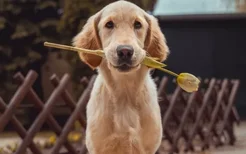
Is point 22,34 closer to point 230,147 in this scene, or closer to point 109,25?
point 230,147

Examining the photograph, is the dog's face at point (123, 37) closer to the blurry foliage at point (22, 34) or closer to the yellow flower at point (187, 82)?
the yellow flower at point (187, 82)

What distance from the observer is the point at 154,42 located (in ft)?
14.0

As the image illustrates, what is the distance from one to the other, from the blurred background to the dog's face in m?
9.33

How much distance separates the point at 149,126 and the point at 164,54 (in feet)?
1.58

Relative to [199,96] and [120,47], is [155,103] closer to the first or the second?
[120,47]

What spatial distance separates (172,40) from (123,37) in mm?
11858

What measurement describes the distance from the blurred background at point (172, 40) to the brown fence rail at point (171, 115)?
3112 millimetres

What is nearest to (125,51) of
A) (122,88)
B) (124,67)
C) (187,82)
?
(124,67)

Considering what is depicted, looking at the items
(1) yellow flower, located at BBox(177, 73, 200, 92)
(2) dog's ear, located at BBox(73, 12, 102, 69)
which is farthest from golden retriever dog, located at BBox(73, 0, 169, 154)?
(1) yellow flower, located at BBox(177, 73, 200, 92)

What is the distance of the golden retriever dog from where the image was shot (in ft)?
13.0

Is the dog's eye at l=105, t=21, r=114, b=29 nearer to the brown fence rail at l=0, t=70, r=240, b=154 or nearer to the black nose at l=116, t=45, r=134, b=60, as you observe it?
the black nose at l=116, t=45, r=134, b=60

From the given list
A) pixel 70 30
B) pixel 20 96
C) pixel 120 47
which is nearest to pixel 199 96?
pixel 70 30

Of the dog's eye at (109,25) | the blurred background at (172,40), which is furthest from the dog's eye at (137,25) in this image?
the blurred background at (172,40)

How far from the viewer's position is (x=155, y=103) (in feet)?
14.2
